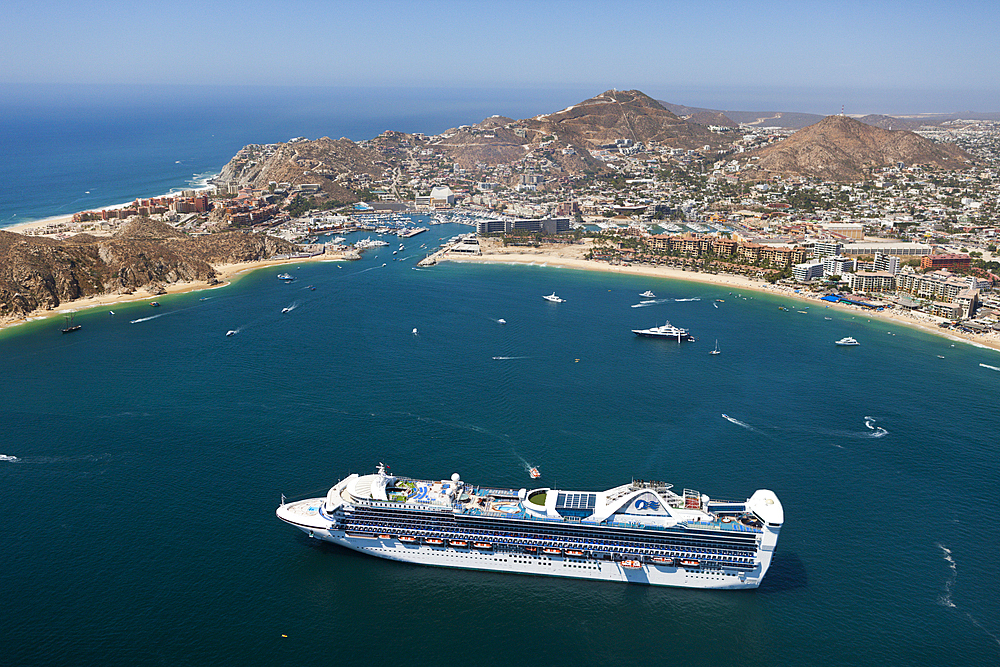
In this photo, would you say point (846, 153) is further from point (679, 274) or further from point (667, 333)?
point (667, 333)

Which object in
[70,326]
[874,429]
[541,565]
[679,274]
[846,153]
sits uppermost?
[846,153]

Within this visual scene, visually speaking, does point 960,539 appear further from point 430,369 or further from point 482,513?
point 430,369

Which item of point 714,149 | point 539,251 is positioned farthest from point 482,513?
point 714,149

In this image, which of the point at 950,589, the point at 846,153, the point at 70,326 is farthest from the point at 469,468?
the point at 846,153

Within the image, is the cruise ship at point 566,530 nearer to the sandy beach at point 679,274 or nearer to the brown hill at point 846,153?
the sandy beach at point 679,274

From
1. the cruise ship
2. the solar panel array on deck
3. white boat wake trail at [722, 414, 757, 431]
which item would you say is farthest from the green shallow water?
the solar panel array on deck

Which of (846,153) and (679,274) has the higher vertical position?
(846,153)

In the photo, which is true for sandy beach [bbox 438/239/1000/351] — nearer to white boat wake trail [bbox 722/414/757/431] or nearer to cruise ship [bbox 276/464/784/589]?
white boat wake trail [bbox 722/414/757/431]

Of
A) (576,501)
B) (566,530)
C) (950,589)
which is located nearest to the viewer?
(950,589)
